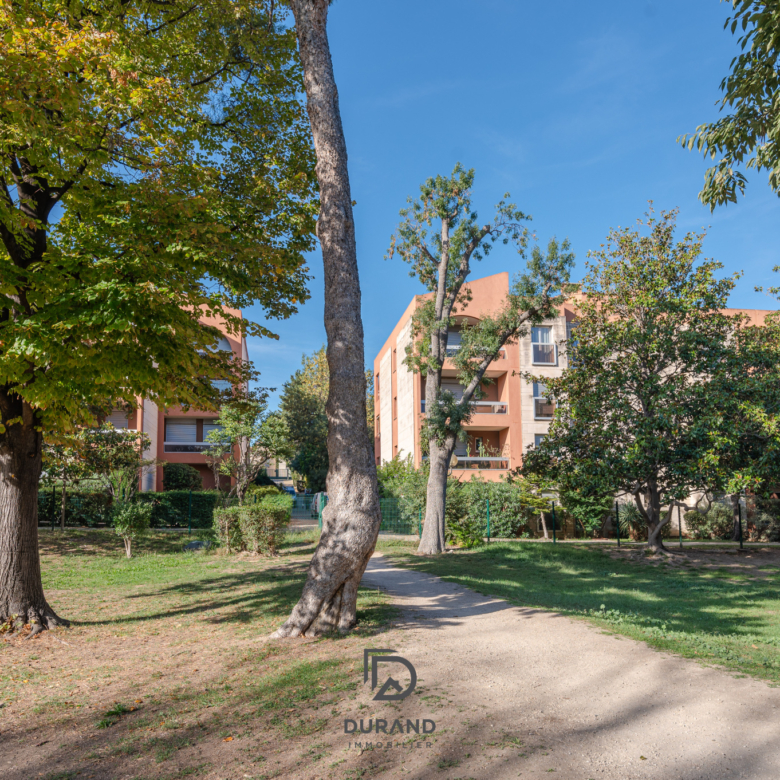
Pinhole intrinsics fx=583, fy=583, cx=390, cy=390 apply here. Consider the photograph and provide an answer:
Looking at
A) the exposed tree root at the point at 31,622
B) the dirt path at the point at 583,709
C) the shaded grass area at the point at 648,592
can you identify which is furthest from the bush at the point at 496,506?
the exposed tree root at the point at 31,622

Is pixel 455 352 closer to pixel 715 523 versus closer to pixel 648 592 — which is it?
pixel 648 592

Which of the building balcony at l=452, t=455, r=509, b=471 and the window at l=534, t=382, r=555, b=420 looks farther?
the window at l=534, t=382, r=555, b=420

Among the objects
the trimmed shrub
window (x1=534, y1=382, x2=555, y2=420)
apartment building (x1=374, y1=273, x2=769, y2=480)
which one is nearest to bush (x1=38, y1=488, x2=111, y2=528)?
the trimmed shrub

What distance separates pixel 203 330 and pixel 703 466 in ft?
40.1

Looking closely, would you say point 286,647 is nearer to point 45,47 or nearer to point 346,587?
point 346,587

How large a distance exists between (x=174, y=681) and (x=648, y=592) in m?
9.27

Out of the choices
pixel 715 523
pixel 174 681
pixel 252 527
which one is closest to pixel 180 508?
pixel 252 527

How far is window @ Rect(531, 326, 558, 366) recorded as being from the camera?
28111 mm

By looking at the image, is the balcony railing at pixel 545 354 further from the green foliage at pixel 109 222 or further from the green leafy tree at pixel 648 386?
the green foliage at pixel 109 222

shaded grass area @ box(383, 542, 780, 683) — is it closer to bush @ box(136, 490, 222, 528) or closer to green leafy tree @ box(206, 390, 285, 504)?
green leafy tree @ box(206, 390, 285, 504)

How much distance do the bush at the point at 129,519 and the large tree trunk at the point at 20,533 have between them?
8.17 m

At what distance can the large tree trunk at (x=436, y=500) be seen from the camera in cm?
1631

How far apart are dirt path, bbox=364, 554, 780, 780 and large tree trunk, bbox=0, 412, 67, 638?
16.3 ft

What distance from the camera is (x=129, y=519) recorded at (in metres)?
15.9
